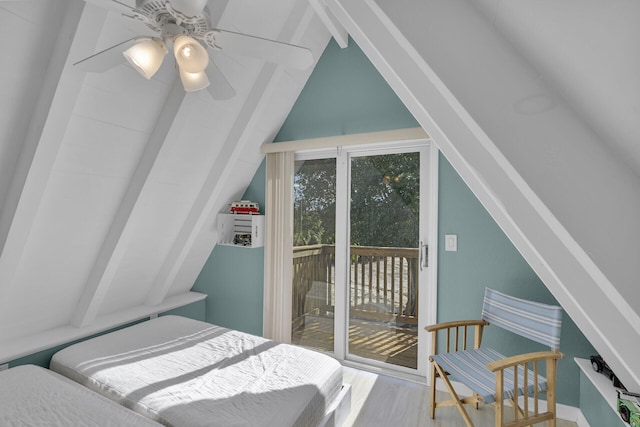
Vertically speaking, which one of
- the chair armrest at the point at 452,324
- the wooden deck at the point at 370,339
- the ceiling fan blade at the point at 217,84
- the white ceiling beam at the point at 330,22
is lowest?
the wooden deck at the point at 370,339

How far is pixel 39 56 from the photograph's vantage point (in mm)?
1551

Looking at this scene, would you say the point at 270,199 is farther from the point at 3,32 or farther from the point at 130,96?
the point at 3,32

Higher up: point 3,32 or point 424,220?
point 3,32

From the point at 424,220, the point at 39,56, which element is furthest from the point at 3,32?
the point at 424,220

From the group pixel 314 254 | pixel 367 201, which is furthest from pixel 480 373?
pixel 314 254

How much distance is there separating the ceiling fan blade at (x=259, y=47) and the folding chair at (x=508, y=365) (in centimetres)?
178

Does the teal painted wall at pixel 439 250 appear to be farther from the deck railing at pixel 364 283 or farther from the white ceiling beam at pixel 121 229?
the white ceiling beam at pixel 121 229

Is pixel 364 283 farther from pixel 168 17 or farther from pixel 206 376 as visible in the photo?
pixel 168 17

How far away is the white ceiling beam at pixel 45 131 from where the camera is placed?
1494 millimetres

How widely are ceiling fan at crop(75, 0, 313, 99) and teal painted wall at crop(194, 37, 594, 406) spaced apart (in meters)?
1.58

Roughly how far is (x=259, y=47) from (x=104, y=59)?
2.07ft

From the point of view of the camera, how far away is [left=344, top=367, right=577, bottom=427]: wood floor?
2180 mm

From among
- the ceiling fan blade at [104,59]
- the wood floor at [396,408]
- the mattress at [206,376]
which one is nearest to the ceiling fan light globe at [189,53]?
the ceiling fan blade at [104,59]

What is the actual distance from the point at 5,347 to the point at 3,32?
2.04 metres
